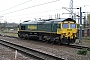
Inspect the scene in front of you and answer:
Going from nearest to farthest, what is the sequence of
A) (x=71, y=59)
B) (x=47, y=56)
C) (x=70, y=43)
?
(x=71, y=59) < (x=47, y=56) < (x=70, y=43)

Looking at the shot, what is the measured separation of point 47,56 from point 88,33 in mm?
29412

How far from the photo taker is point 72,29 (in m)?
21.5

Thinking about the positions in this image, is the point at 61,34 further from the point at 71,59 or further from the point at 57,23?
the point at 71,59

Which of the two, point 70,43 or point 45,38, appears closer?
point 70,43

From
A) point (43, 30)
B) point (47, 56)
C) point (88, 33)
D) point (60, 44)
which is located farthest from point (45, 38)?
point (88, 33)

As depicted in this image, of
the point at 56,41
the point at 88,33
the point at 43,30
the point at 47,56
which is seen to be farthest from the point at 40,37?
the point at 88,33

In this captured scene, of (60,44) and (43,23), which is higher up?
(43,23)

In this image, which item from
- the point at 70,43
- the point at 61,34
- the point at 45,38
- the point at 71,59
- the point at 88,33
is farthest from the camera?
the point at 88,33

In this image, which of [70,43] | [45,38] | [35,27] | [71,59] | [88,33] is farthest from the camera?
[88,33]

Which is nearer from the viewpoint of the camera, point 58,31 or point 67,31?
point 58,31

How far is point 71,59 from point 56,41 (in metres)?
9.96

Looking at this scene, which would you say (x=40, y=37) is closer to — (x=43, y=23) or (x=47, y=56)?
(x=43, y=23)

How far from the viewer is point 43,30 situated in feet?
79.7

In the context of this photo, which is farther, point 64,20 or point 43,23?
point 43,23
